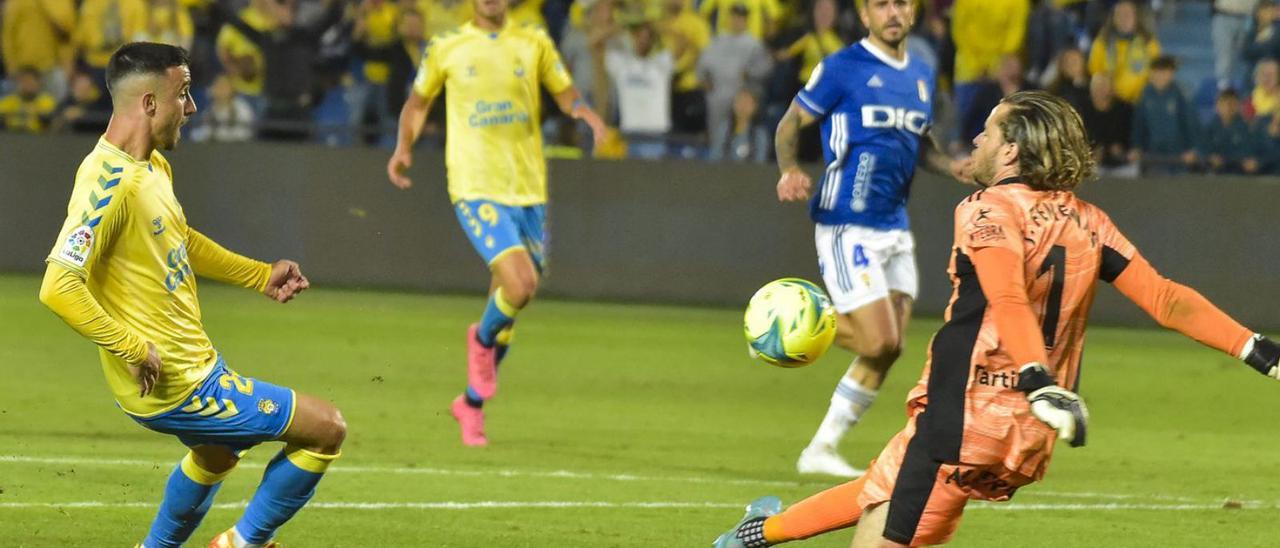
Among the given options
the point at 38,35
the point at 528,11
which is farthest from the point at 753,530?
the point at 38,35

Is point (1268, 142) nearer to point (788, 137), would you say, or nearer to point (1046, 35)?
point (1046, 35)

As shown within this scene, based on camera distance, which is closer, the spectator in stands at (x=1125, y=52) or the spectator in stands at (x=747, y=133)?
the spectator in stands at (x=1125, y=52)

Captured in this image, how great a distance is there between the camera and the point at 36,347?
14055 mm

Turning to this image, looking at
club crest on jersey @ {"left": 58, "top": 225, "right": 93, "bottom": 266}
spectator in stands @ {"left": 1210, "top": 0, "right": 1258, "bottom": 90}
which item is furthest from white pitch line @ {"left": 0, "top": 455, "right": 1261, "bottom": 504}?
spectator in stands @ {"left": 1210, "top": 0, "right": 1258, "bottom": 90}

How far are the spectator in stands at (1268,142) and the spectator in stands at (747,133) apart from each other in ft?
14.1

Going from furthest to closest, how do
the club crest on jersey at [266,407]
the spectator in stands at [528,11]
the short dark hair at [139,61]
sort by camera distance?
the spectator in stands at [528,11], the club crest on jersey at [266,407], the short dark hair at [139,61]

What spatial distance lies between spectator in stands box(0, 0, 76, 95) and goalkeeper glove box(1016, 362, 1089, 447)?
16.2 metres

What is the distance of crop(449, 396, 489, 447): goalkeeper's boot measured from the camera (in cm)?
1017

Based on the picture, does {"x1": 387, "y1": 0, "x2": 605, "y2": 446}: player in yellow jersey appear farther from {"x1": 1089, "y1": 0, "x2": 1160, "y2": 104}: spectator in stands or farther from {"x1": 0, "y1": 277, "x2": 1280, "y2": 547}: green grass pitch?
{"x1": 1089, "y1": 0, "x2": 1160, "y2": 104}: spectator in stands

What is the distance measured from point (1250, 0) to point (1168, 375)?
503 cm

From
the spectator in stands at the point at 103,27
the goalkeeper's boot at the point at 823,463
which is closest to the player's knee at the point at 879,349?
the goalkeeper's boot at the point at 823,463

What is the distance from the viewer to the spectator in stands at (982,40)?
17.6m

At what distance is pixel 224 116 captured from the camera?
62.7ft

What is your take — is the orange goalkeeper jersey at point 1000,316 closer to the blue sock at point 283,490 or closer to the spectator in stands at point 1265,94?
the blue sock at point 283,490
